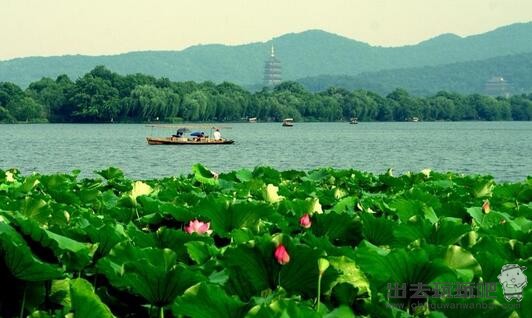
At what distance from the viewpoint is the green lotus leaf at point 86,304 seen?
7.57 feet


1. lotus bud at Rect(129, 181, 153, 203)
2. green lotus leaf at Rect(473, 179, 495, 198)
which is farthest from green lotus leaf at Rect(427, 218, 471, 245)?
green lotus leaf at Rect(473, 179, 495, 198)

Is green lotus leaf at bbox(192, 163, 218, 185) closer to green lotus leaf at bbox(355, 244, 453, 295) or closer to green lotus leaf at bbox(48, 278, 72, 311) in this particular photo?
green lotus leaf at bbox(48, 278, 72, 311)

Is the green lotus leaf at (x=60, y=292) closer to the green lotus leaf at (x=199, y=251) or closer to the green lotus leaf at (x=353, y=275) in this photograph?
the green lotus leaf at (x=199, y=251)

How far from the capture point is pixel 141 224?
15.0 feet

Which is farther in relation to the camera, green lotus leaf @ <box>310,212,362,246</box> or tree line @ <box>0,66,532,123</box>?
tree line @ <box>0,66,532,123</box>

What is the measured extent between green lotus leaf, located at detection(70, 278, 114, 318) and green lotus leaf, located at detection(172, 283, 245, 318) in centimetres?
21

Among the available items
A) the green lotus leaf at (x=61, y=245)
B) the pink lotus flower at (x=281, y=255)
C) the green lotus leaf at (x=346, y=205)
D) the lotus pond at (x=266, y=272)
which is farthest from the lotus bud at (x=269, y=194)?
the pink lotus flower at (x=281, y=255)

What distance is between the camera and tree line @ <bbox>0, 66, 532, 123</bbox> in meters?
126

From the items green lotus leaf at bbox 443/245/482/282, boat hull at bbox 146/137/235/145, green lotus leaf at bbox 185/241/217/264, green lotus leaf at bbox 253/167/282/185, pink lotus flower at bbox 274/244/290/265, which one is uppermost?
pink lotus flower at bbox 274/244/290/265

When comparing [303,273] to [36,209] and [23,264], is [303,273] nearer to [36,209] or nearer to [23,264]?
[23,264]

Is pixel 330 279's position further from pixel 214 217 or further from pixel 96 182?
pixel 96 182

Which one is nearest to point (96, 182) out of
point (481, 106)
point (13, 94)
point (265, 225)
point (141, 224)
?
point (141, 224)

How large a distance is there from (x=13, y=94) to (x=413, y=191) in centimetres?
13972

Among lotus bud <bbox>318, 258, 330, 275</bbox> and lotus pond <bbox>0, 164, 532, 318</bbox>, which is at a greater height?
lotus bud <bbox>318, 258, 330, 275</bbox>
